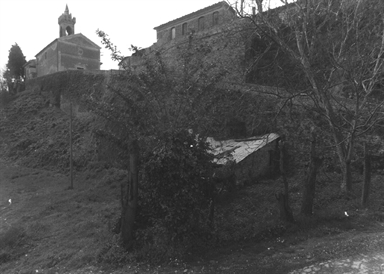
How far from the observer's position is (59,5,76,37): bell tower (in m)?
43.3

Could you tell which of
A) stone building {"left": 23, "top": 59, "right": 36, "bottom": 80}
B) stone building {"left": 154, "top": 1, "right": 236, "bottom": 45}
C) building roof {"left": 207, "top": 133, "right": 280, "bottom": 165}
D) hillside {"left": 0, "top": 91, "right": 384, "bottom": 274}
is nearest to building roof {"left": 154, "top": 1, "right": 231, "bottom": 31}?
stone building {"left": 154, "top": 1, "right": 236, "bottom": 45}

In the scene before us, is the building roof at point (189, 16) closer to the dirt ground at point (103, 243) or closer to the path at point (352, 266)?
the dirt ground at point (103, 243)

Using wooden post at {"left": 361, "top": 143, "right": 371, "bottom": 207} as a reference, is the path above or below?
below

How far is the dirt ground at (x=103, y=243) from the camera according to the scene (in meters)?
5.67

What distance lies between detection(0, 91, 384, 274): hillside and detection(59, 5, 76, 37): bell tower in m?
33.0

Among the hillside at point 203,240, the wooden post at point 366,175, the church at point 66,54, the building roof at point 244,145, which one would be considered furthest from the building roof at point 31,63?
the wooden post at point 366,175

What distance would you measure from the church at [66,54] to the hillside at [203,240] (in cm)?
2563

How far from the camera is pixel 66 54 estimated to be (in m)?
38.5

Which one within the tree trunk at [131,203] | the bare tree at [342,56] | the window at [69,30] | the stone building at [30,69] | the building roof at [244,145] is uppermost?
the window at [69,30]

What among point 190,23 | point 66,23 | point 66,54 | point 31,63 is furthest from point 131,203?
point 66,23

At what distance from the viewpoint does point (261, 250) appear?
6367 millimetres

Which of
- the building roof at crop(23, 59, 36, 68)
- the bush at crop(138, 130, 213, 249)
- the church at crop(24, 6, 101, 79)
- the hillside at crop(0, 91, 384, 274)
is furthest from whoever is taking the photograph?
the building roof at crop(23, 59, 36, 68)

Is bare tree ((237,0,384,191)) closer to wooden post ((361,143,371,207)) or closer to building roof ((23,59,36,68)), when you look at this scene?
wooden post ((361,143,371,207))

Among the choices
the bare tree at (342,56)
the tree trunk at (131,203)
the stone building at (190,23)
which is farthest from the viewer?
the stone building at (190,23)
